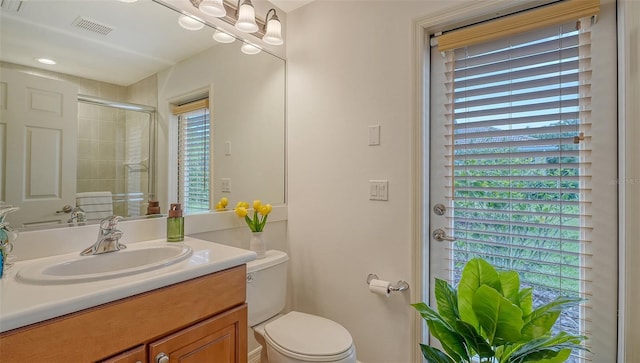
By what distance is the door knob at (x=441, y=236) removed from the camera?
152 centimetres

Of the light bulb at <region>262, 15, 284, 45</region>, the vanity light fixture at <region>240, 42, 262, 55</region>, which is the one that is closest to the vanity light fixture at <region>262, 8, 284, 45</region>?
the light bulb at <region>262, 15, 284, 45</region>

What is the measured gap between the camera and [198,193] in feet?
5.27

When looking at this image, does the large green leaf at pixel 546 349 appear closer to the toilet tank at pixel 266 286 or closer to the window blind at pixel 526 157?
the window blind at pixel 526 157

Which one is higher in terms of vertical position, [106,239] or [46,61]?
[46,61]

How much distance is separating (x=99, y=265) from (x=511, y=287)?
1514 millimetres

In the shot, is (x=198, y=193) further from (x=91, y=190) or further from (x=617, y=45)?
(x=617, y=45)

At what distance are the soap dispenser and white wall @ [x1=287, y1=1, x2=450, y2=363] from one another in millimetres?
803

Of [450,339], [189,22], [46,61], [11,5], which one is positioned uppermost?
[189,22]

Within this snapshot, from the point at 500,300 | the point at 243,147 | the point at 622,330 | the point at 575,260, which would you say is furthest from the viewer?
the point at 243,147

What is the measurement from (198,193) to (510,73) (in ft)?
5.40

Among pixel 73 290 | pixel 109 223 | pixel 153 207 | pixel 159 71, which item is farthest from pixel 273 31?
pixel 73 290

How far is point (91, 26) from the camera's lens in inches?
47.6

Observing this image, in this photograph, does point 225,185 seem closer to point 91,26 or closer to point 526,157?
point 91,26

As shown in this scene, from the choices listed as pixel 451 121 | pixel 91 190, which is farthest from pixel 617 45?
pixel 91 190
